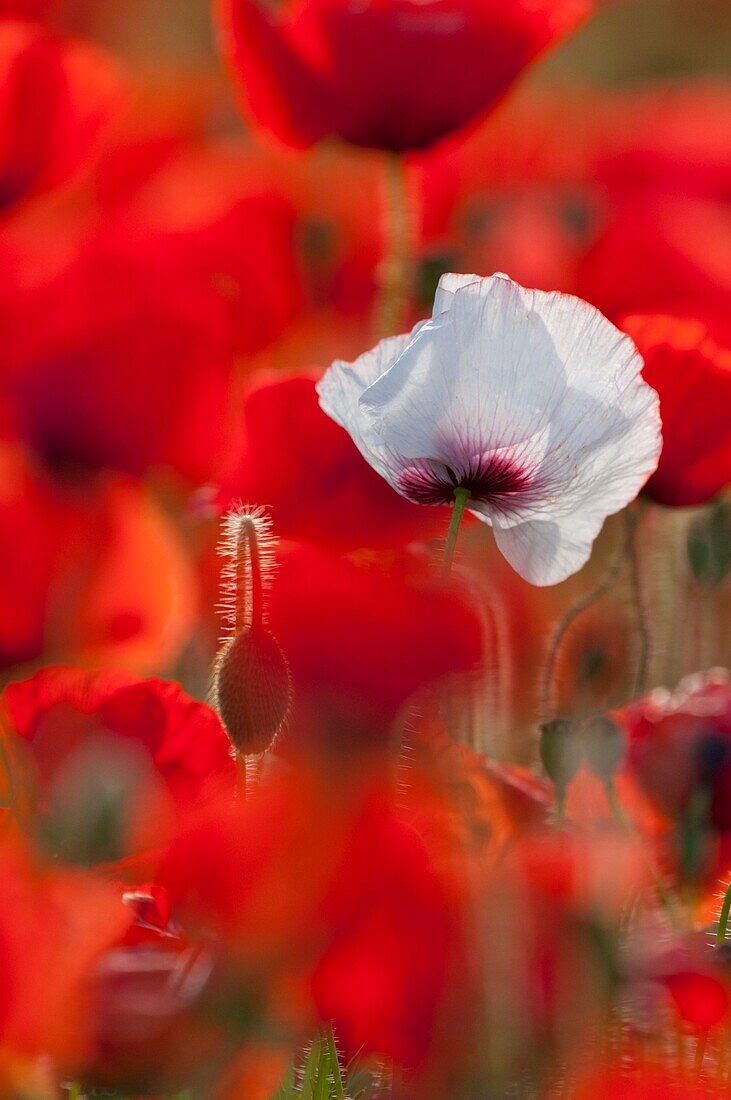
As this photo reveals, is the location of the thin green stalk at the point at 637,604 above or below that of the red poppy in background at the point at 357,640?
above

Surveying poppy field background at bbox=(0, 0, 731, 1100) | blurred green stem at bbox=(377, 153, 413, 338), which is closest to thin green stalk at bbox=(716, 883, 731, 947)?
poppy field background at bbox=(0, 0, 731, 1100)

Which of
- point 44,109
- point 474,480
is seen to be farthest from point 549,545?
point 44,109

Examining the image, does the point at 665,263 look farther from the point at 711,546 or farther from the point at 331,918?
the point at 331,918

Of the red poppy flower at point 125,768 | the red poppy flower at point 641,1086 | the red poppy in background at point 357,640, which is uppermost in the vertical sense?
the red poppy in background at point 357,640

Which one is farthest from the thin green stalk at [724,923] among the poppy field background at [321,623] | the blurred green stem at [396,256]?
the blurred green stem at [396,256]

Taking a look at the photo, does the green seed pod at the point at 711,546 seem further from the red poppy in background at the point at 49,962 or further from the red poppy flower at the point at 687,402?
the red poppy in background at the point at 49,962

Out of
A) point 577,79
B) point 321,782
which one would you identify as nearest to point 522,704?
point 321,782
